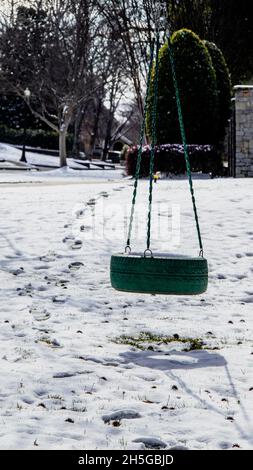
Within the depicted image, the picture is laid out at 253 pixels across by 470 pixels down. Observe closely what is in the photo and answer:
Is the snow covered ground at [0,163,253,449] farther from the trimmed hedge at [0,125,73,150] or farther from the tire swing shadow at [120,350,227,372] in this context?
the trimmed hedge at [0,125,73,150]

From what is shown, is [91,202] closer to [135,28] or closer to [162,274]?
[162,274]

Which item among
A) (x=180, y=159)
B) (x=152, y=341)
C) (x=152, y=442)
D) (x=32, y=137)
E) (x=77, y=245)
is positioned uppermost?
(x=32, y=137)

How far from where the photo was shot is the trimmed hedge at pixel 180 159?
21750mm

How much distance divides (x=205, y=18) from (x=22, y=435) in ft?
102

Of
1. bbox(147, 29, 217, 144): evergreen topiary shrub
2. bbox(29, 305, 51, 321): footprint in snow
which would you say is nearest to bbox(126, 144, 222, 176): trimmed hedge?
bbox(147, 29, 217, 144): evergreen topiary shrub

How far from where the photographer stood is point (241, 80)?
34.5 meters

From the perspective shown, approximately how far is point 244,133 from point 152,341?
565 inches

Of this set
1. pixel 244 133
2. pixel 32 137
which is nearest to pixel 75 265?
pixel 244 133

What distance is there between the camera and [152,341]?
22.5ft

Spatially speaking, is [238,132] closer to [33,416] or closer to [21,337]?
[21,337]

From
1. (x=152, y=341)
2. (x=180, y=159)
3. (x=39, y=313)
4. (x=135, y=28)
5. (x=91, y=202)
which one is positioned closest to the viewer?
(x=152, y=341)

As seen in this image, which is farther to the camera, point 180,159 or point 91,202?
Result: point 180,159

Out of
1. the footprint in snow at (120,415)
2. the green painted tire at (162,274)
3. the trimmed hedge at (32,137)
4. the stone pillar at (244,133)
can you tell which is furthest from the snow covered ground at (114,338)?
the trimmed hedge at (32,137)

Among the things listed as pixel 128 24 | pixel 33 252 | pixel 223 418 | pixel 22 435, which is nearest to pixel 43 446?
pixel 22 435
